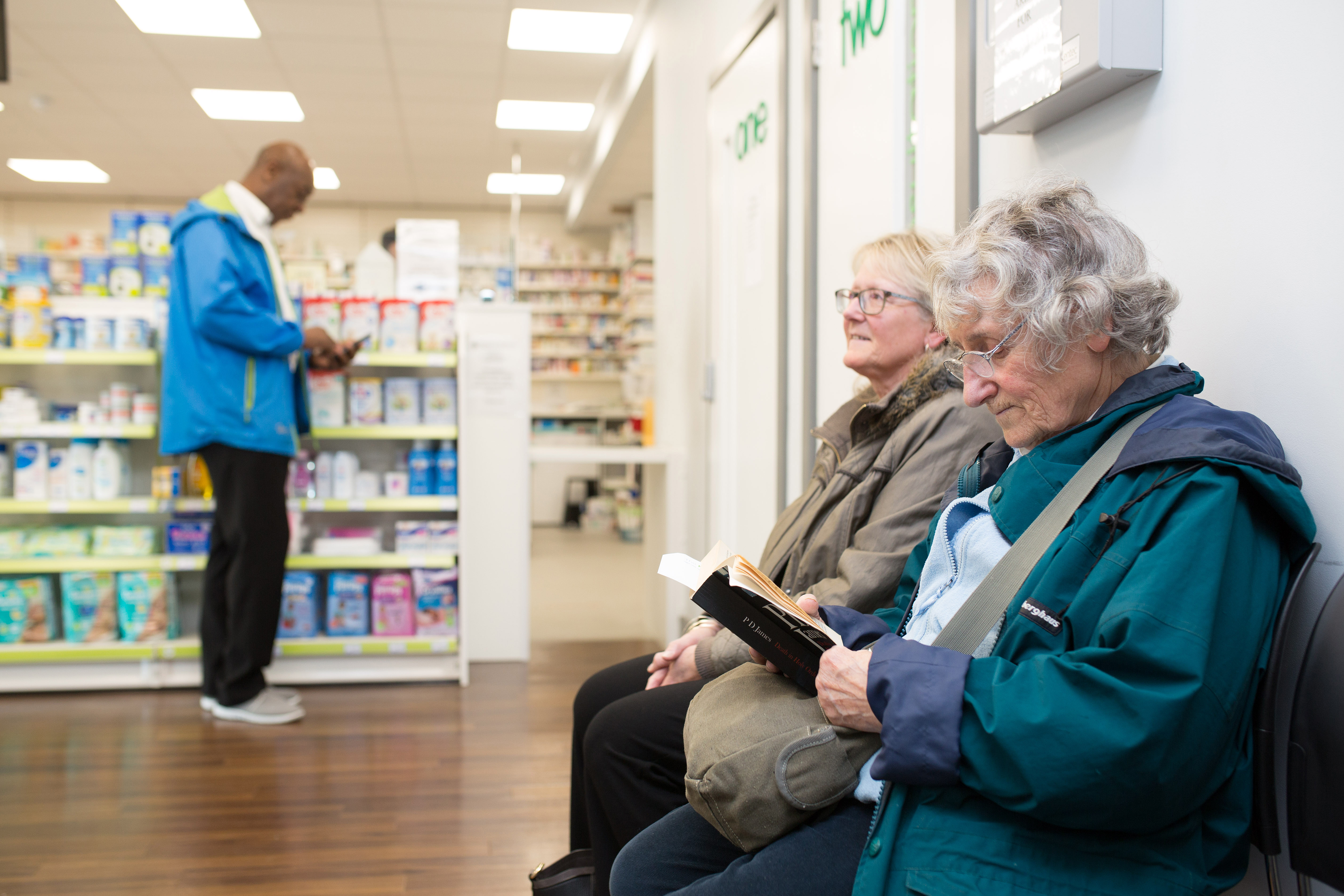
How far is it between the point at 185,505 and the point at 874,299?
2.86 m

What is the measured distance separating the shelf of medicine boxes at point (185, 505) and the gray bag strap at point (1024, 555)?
2.89 m

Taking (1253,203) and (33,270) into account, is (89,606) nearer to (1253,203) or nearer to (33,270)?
(33,270)

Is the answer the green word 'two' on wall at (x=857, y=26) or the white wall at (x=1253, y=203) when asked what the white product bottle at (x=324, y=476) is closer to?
the green word 'two' on wall at (x=857, y=26)

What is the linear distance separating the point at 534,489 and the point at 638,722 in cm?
888

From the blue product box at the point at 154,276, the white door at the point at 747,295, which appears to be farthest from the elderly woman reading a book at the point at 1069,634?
the blue product box at the point at 154,276

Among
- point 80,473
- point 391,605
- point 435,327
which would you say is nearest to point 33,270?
point 80,473

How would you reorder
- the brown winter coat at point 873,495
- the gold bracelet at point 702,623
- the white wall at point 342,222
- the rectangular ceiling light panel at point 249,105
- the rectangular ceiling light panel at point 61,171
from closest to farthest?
the brown winter coat at point 873,495, the gold bracelet at point 702,623, the rectangular ceiling light panel at point 249,105, the rectangular ceiling light panel at point 61,171, the white wall at point 342,222

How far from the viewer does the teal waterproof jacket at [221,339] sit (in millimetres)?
3016

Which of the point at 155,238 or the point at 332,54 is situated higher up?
the point at 332,54

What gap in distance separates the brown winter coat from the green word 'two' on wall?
0.99 metres

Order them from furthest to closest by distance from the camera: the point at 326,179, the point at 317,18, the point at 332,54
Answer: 1. the point at 326,179
2. the point at 332,54
3. the point at 317,18

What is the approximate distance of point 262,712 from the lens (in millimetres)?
3180

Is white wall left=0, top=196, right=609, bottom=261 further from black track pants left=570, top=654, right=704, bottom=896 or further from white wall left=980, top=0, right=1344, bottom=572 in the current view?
white wall left=980, top=0, right=1344, bottom=572

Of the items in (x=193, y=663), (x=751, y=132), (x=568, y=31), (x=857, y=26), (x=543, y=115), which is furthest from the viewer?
(x=543, y=115)
